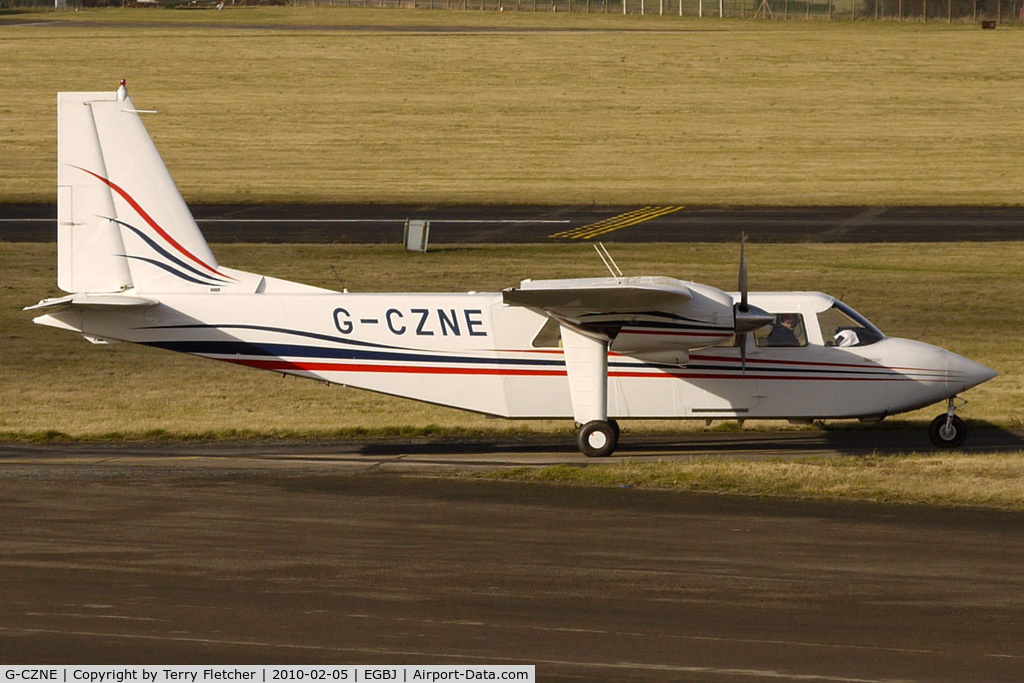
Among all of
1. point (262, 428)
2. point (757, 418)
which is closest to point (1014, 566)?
point (757, 418)

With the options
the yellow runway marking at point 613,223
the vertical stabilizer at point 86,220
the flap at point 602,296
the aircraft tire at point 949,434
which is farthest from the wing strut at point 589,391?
the yellow runway marking at point 613,223

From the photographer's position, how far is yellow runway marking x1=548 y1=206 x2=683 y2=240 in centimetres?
4537

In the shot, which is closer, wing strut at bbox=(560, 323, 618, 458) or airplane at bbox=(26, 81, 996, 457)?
wing strut at bbox=(560, 323, 618, 458)

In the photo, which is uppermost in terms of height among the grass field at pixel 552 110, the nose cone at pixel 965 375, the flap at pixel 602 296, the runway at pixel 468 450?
the grass field at pixel 552 110

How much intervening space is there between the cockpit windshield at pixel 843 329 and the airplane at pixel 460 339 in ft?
0.08

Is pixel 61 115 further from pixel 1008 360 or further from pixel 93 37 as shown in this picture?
pixel 93 37

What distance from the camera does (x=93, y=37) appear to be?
310ft

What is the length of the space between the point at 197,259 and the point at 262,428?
11.7ft

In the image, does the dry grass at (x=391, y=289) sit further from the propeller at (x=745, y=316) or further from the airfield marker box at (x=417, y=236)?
the propeller at (x=745, y=316)

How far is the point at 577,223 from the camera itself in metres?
48.4

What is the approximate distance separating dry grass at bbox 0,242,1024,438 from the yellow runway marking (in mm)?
2311

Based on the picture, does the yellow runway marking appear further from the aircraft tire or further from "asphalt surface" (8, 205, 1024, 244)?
the aircraft tire

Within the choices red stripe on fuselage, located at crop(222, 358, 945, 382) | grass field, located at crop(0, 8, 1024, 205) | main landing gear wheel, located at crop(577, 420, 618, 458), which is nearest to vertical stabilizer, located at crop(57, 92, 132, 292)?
→ red stripe on fuselage, located at crop(222, 358, 945, 382)

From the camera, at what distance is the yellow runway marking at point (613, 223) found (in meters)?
45.4
